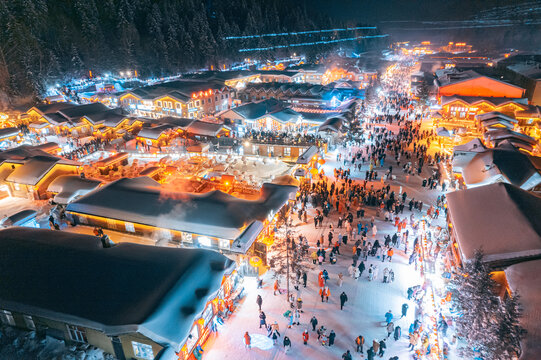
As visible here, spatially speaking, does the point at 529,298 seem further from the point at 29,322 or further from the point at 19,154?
the point at 19,154

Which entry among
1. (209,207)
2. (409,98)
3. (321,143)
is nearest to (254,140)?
(321,143)

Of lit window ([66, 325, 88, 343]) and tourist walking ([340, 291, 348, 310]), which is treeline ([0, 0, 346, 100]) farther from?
tourist walking ([340, 291, 348, 310])

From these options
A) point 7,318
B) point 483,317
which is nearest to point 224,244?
point 7,318

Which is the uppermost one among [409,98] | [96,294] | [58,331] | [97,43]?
[97,43]

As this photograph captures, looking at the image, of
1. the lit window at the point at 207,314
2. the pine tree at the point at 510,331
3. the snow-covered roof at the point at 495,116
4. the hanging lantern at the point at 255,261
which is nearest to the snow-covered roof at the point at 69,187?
the hanging lantern at the point at 255,261

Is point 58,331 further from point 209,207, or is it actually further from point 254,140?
point 254,140

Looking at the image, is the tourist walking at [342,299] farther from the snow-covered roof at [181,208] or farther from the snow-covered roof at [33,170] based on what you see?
the snow-covered roof at [33,170]
